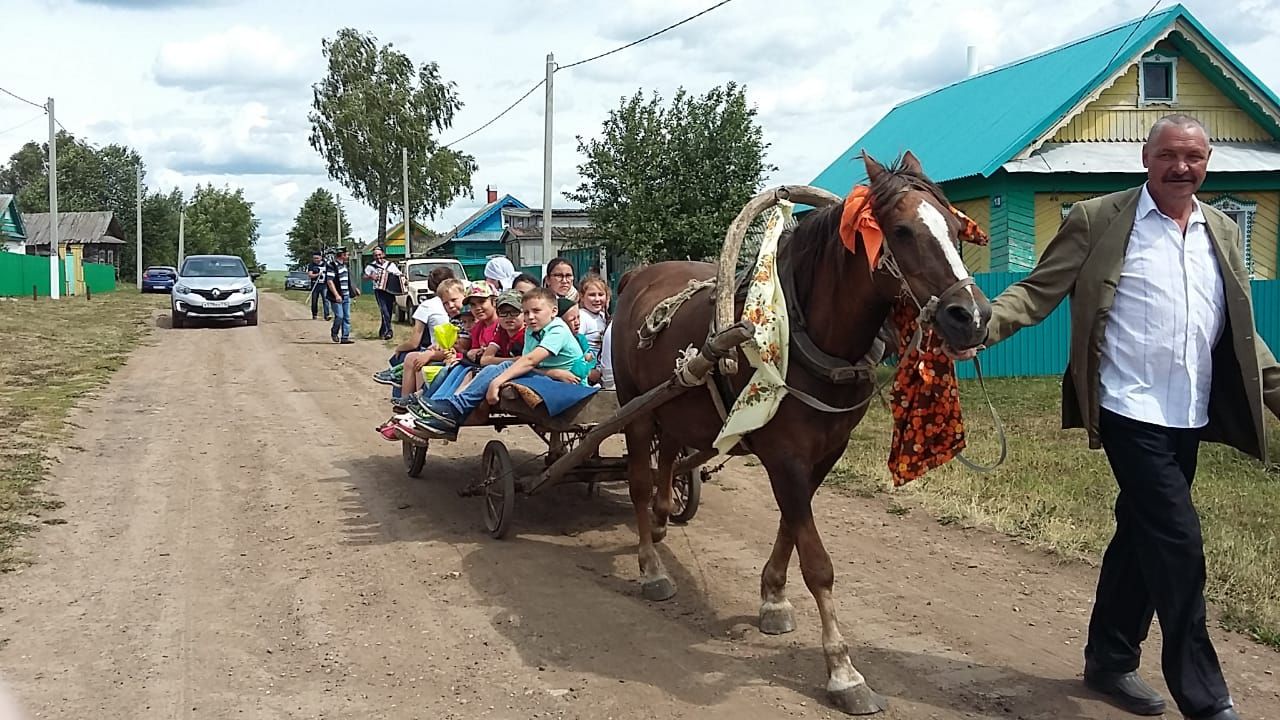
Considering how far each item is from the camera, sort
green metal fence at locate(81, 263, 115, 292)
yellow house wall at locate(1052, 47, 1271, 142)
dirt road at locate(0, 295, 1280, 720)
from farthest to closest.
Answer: green metal fence at locate(81, 263, 115, 292), yellow house wall at locate(1052, 47, 1271, 142), dirt road at locate(0, 295, 1280, 720)

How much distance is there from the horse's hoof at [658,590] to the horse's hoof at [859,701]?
163cm

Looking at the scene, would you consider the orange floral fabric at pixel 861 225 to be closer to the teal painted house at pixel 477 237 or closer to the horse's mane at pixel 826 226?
the horse's mane at pixel 826 226

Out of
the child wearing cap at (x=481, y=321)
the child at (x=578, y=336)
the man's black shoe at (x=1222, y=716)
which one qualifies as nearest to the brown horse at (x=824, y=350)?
the child at (x=578, y=336)

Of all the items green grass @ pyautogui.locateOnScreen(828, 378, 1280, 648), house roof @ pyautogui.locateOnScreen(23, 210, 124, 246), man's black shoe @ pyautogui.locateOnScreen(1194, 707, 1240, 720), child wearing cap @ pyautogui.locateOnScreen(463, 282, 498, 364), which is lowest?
man's black shoe @ pyautogui.locateOnScreen(1194, 707, 1240, 720)

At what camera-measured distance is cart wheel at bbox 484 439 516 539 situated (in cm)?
710

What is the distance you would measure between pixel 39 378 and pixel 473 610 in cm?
1114

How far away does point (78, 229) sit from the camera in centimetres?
6981

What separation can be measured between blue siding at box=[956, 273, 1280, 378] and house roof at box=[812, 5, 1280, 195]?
247 cm

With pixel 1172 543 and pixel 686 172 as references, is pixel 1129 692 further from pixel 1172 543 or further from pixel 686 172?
pixel 686 172

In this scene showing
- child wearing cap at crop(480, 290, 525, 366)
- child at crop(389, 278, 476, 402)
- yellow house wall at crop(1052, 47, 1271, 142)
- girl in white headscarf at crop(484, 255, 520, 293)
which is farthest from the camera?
yellow house wall at crop(1052, 47, 1271, 142)

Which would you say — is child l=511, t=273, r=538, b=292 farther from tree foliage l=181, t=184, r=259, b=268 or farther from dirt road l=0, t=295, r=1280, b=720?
tree foliage l=181, t=184, r=259, b=268

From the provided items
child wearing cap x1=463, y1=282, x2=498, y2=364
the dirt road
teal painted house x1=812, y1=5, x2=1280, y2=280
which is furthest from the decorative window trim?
child wearing cap x1=463, y1=282, x2=498, y2=364

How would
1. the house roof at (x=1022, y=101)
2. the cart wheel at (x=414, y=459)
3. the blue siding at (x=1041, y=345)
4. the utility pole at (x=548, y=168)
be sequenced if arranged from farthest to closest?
the utility pole at (x=548, y=168)
the house roof at (x=1022, y=101)
the blue siding at (x=1041, y=345)
the cart wheel at (x=414, y=459)

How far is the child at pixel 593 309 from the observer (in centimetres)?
827
